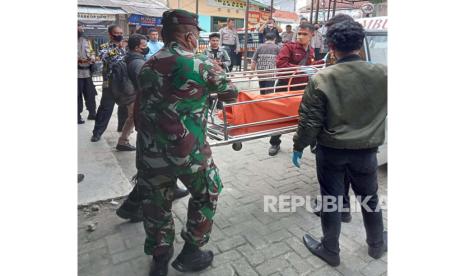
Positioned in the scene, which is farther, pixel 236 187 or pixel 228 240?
pixel 236 187

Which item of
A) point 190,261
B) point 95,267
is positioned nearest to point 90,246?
point 95,267

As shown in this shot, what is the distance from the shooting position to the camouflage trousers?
2.44m

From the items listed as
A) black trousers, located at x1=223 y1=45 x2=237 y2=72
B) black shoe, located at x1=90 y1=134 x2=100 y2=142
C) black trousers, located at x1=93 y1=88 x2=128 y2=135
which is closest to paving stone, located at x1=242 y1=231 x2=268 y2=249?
black trousers, located at x1=93 y1=88 x2=128 y2=135

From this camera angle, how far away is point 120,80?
16.0 ft

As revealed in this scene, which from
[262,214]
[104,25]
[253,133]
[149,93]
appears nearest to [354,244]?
[262,214]

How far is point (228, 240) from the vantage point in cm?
312

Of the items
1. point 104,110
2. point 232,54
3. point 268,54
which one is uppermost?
point 232,54

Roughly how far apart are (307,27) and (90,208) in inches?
134

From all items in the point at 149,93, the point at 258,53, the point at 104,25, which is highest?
the point at 104,25

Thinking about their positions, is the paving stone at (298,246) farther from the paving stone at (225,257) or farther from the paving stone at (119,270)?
the paving stone at (119,270)

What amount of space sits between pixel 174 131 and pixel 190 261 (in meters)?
1.05

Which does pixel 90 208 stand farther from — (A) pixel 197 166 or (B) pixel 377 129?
(B) pixel 377 129

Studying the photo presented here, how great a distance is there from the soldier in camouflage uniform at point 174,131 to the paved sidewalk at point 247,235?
0.42 meters

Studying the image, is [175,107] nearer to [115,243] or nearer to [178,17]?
[178,17]
